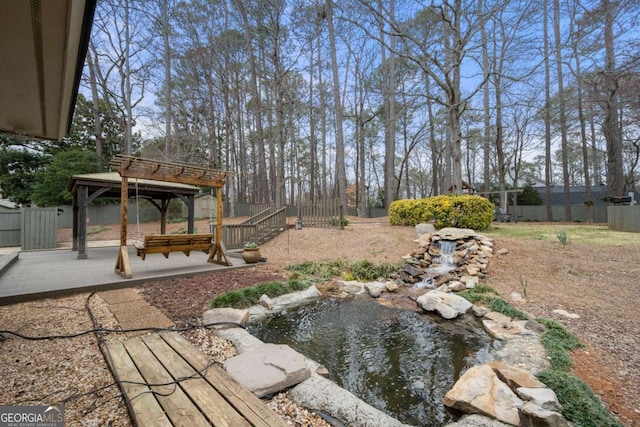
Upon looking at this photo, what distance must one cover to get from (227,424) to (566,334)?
3.46 metres

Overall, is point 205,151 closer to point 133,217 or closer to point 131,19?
point 133,217

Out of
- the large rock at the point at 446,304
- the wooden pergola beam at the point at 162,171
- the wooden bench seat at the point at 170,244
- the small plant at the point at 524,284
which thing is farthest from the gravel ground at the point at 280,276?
the wooden pergola beam at the point at 162,171

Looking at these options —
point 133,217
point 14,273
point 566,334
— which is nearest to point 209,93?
point 133,217

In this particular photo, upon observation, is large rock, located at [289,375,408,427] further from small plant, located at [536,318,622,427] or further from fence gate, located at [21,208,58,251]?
fence gate, located at [21,208,58,251]

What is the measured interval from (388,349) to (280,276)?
9.41 feet

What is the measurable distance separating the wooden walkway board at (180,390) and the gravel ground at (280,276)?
4.3 inches

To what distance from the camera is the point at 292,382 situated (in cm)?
205

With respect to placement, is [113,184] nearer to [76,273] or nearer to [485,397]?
[76,273]

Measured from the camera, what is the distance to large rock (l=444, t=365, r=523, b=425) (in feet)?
5.89

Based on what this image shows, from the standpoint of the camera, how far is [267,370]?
2.09 m

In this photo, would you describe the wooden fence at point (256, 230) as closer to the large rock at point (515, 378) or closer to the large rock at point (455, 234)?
the large rock at point (455, 234)

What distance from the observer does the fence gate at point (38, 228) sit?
8445mm

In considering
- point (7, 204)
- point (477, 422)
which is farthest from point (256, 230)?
point (7, 204)

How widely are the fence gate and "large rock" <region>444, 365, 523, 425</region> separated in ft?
38.7
